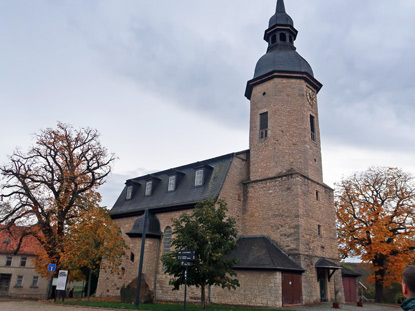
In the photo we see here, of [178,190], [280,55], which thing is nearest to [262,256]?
[178,190]

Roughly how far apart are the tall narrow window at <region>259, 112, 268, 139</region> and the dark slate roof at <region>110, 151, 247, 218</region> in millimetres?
2643

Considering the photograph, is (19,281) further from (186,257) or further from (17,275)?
(186,257)

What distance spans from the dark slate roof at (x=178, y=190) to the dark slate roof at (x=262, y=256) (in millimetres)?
3754

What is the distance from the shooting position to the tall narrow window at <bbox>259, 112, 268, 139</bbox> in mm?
24828

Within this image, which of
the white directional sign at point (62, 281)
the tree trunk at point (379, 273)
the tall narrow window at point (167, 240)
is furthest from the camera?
the tree trunk at point (379, 273)

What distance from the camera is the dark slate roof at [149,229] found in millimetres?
23703

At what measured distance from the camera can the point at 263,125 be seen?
25203mm

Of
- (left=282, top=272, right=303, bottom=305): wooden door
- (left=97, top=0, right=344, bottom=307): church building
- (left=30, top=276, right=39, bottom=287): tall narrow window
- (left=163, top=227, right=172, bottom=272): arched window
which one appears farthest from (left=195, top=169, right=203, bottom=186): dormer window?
(left=30, top=276, right=39, bottom=287): tall narrow window

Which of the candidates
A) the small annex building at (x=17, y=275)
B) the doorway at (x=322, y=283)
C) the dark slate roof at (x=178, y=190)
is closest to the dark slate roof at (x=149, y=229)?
the dark slate roof at (x=178, y=190)

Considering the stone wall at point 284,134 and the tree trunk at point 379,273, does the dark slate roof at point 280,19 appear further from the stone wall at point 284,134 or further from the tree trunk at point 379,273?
the tree trunk at point 379,273

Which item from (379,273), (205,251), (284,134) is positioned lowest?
(379,273)

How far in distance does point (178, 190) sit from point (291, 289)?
38.5 ft

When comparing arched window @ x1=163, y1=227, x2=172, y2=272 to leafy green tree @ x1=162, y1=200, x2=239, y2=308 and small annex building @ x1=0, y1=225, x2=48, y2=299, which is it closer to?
leafy green tree @ x1=162, y1=200, x2=239, y2=308

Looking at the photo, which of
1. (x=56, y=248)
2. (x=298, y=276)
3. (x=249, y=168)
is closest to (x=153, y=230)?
(x=56, y=248)
